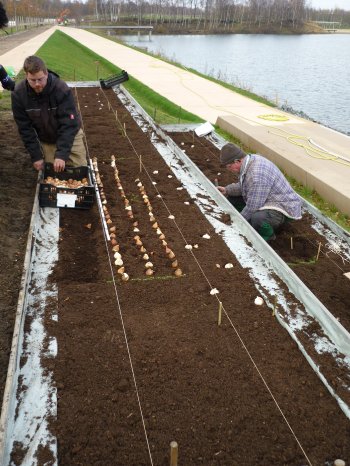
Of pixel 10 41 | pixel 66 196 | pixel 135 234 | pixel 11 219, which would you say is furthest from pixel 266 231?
pixel 10 41

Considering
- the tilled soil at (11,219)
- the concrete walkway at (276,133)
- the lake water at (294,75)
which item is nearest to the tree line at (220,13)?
the lake water at (294,75)

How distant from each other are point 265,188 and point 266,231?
18.8 inches

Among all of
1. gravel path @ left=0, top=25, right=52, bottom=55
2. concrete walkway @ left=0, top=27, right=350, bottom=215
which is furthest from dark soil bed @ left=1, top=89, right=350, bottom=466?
gravel path @ left=0, top=25, right=52, bottom=55

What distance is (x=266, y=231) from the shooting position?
14.4ft

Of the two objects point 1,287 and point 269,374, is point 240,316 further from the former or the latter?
point 1,287

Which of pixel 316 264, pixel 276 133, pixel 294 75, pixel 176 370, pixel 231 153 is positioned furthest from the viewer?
pixel 294 75

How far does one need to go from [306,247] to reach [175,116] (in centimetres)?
738

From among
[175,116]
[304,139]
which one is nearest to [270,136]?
[304,139]

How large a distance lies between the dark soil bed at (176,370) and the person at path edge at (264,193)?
0.54 m

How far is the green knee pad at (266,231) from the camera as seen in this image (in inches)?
172

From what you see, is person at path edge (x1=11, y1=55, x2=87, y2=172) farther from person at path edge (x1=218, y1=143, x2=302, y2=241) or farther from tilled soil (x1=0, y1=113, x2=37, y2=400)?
person at path edge (x1=218, y1=143, x2=302, y2=241)

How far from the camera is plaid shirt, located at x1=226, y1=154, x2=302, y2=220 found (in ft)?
13.7

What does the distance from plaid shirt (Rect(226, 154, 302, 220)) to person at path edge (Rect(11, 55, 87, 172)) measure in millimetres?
2083

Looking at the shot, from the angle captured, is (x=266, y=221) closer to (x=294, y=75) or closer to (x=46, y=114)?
(x=46, y=114)
